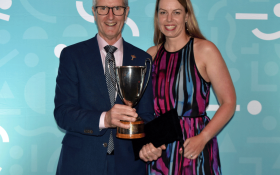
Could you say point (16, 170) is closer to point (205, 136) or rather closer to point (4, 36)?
point (4, 36)

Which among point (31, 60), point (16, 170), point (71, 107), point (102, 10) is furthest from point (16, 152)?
point (102, 10)

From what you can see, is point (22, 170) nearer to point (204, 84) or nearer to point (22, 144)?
point (22, 144)

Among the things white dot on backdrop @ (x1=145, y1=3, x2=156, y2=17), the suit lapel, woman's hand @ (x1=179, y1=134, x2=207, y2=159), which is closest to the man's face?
the suit lapel

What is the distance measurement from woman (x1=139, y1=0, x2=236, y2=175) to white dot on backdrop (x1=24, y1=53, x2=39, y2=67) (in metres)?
1.12

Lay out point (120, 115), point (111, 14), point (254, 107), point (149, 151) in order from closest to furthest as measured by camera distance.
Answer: point (120, 115) < point (149, 151) < point (111, 14) < point (254, 107)

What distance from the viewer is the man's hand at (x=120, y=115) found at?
48.0 inches

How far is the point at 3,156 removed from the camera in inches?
86.7

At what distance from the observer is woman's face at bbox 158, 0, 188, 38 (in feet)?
→ 5.27

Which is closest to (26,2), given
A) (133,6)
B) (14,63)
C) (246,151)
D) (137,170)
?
(14,63)

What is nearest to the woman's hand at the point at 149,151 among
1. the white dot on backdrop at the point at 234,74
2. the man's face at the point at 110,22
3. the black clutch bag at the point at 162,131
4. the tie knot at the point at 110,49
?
the black clutch bag at the point at 162,131

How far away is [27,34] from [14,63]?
0.27 m

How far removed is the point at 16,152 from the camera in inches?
86.9

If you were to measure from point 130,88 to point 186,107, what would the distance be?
461 millimetres

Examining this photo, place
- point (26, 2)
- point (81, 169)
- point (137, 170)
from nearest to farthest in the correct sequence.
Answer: point (81, 169), point (137, 170), point (26, 2)
